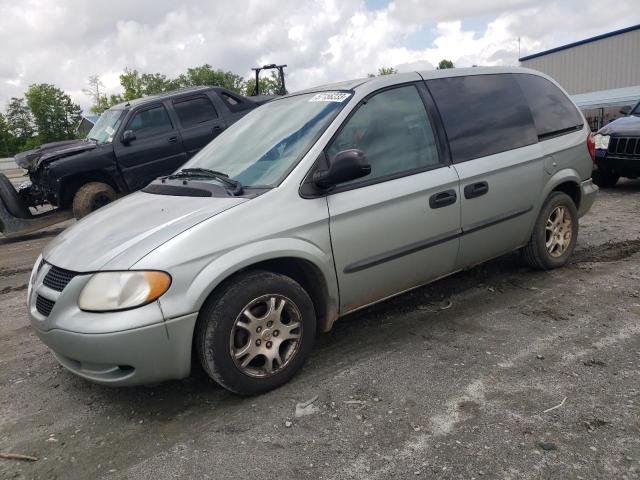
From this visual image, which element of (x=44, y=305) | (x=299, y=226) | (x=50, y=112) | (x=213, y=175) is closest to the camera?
(x=44, y=305)

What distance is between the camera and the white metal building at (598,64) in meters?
26.8

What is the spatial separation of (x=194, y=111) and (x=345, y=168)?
6.51m

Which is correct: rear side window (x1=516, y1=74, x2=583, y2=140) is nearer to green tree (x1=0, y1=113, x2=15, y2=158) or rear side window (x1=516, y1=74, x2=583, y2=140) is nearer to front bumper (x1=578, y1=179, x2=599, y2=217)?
front bumper (x1=578, y1=179, x2=599, y2=217)

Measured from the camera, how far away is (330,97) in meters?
3.58

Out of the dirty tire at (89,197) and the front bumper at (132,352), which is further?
the dirty tire at (89,197)

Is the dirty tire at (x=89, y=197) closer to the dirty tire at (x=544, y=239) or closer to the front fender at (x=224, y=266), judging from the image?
the front fender at (x=224, y=266)

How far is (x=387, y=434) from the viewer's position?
2600 mm

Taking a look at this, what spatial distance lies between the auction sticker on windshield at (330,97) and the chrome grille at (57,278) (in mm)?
1899

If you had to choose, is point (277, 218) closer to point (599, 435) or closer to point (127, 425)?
point (127, 425)

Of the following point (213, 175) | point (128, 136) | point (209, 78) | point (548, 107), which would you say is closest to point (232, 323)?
point (213, 175)

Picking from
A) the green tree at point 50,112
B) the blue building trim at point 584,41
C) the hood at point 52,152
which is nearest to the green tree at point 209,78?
the green tree at point 50,112

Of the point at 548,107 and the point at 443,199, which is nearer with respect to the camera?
the point at 443,199

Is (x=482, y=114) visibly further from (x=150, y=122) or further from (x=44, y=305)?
(x=150, y=122)

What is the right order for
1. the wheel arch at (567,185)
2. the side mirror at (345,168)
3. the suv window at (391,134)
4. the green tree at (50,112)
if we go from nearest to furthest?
the side mirror at (345,168), the suv window at (391,134), the wheel arch at (567,185), the green tree at (50,112)
